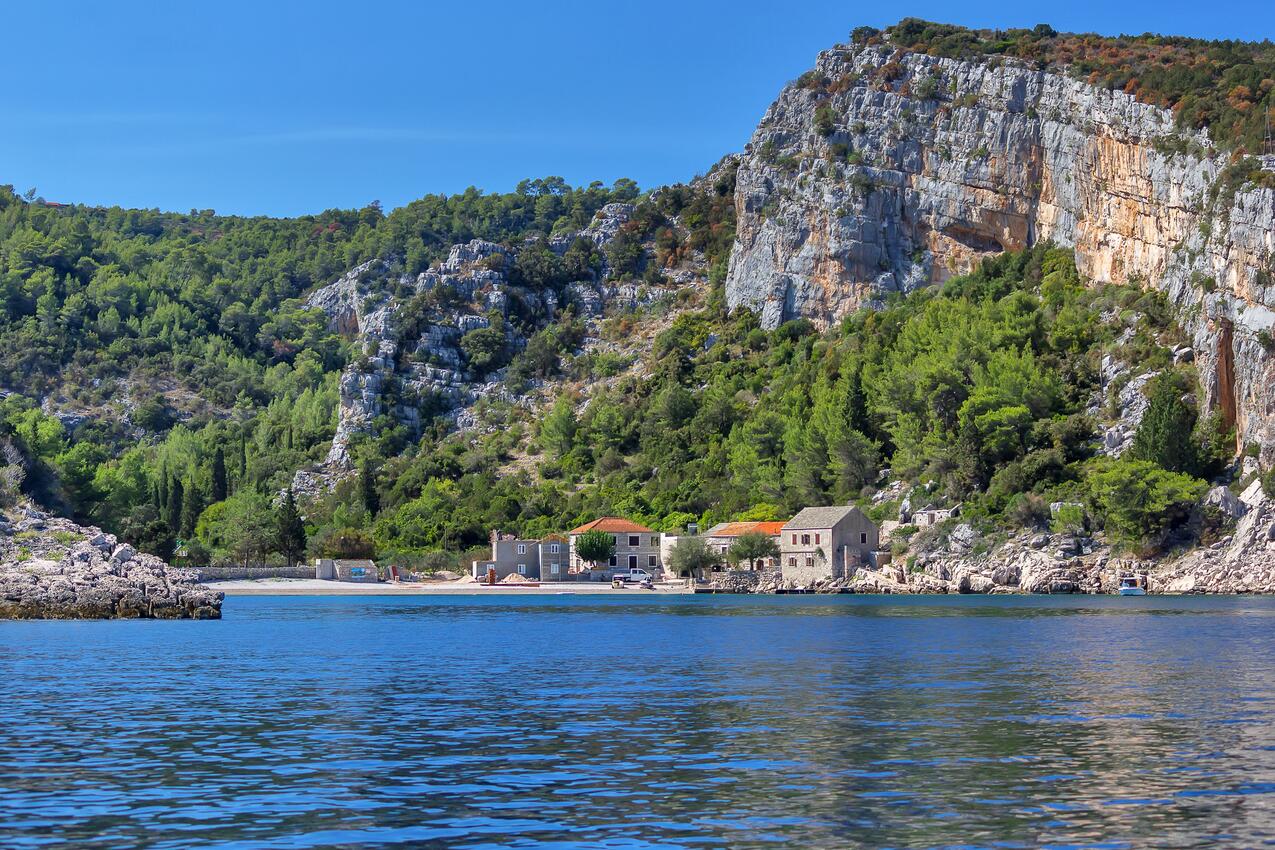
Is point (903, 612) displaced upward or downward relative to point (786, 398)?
downward

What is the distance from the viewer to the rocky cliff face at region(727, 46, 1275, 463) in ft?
290

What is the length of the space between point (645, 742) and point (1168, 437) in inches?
2711

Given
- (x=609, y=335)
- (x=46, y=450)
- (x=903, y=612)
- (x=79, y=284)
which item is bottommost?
(x=903, y=612)

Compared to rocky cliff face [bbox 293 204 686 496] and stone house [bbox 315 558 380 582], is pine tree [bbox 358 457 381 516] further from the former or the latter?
stone house [bbox 315 558 380 582]

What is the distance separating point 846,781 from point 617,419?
113002mm

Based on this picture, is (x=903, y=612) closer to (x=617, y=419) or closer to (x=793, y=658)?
(x=793, y=658)

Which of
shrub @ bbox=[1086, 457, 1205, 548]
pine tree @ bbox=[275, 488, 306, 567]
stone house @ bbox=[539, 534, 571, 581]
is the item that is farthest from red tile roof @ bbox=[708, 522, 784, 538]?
pine tree @ bbox=[275, 488, 306, 567]

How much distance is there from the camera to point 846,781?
18953mm

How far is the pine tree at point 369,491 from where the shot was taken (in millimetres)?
127375

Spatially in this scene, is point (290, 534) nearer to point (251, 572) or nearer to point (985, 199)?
point (251, 572)

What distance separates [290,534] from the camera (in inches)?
4478

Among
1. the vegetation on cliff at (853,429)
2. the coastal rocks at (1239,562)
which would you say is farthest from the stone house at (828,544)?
the coastal rocks at (1239,562)

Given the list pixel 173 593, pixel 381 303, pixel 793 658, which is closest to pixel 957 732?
pixel 793 658

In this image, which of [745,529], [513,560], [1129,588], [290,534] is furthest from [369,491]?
[1129,588]
